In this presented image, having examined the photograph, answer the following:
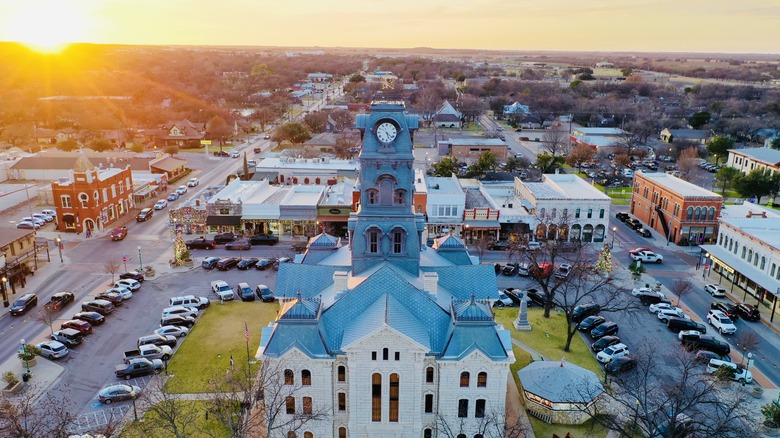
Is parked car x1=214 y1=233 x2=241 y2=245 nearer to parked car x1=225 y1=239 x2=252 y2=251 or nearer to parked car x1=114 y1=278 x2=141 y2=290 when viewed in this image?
parked car x1=225 y1=239 x2=252 y2=251

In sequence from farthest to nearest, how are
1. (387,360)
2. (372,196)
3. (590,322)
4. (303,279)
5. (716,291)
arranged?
(716,291)
(590,322)
(303,279)
(372,196)
(387,360)

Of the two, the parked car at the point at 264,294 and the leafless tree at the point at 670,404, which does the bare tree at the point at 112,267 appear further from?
the leafless tree at the point at 670,404

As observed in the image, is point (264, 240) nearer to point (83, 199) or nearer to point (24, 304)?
point (83, 199)

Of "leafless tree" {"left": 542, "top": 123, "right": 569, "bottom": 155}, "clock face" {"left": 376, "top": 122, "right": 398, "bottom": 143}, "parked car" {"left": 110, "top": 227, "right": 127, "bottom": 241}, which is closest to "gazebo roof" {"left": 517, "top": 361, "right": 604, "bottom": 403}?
"clock face" {"left": 376, "top": 122, "right": 398, "bottom": 143}

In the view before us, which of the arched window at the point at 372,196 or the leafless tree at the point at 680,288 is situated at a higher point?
the arched window at the point at 372,196

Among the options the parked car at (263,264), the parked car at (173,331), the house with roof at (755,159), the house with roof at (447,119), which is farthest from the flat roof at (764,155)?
the parked car at (173,331)

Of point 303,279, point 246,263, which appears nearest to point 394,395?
point 303,279
